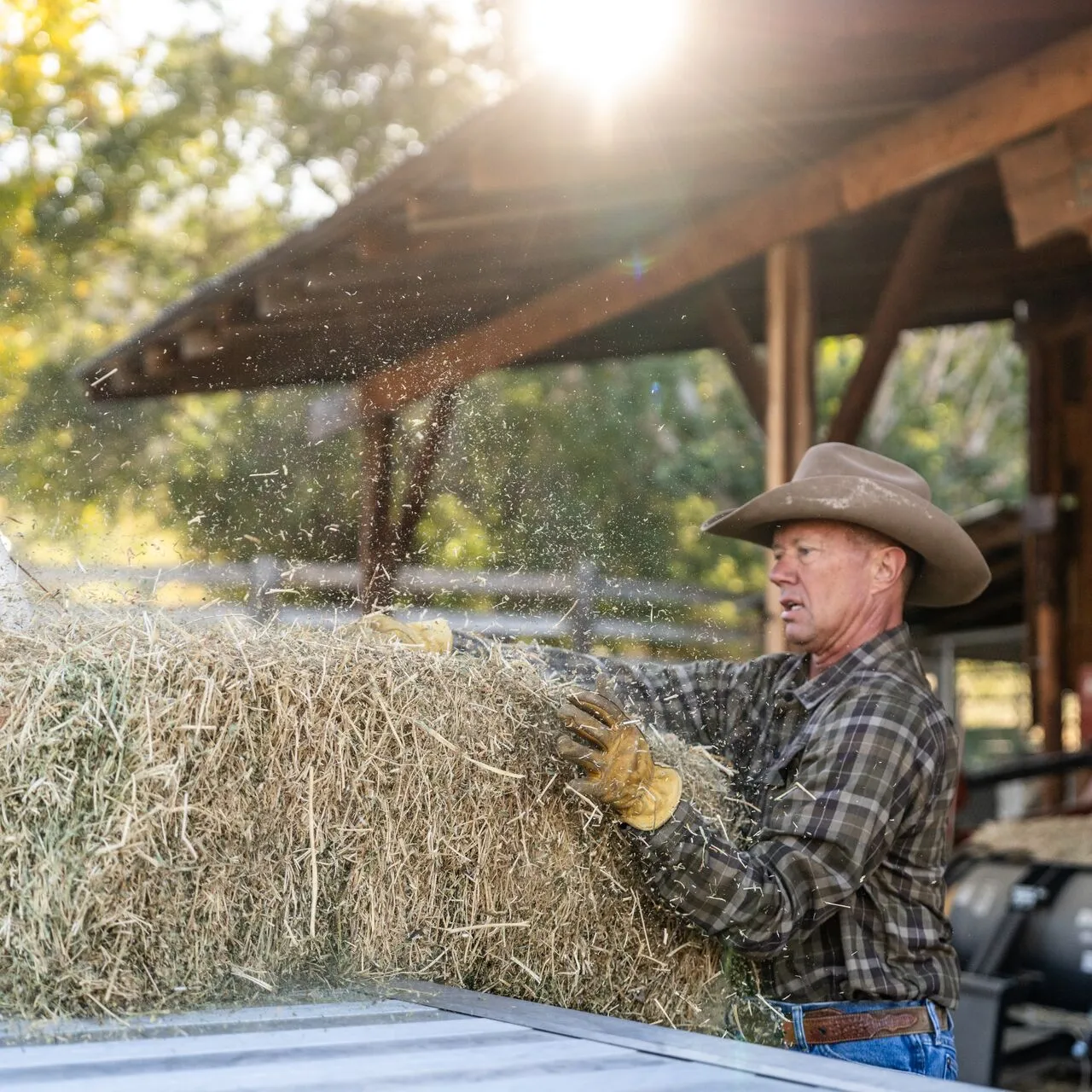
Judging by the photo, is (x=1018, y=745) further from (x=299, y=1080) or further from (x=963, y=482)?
(x=299, y=1080)

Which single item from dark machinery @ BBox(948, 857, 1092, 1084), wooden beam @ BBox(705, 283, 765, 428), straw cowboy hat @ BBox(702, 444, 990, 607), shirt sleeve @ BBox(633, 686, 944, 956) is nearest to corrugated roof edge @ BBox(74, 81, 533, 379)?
wooden beam @ BBox(705, 283, 765, 428)

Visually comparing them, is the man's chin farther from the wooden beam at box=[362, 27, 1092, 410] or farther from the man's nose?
the wooden beam at box=[362, 27, 1092, 410]

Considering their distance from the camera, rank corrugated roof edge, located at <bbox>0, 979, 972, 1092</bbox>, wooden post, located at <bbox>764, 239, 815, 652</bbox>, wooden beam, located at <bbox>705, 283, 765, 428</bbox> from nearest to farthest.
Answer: corrugated roof edge, located at <bbox>0, 979, 972, 1092</bbox>, wooden post, located at <bbox>764, 239, 815, 652</bbox>, wooden beam, located at <bbox>705, 283, 765, 428</bbox>

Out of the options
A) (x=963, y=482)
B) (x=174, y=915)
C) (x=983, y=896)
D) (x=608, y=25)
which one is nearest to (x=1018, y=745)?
(x=963, y=482)

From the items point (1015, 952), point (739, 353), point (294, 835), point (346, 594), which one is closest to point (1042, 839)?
point (1015, 952)

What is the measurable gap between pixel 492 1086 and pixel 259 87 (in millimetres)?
21762

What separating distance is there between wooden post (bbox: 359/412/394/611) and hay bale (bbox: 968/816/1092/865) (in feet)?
10.7

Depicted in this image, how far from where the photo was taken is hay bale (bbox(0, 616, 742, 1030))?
1.63 metres

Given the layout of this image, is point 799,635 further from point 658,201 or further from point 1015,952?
point 658,201

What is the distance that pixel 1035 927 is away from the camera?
4711mm

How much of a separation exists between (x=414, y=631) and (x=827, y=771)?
0.75 m

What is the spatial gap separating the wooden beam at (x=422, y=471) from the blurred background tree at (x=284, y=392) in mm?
44

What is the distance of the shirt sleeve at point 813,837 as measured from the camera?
2.14 metres

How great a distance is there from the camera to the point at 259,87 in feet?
69.7
